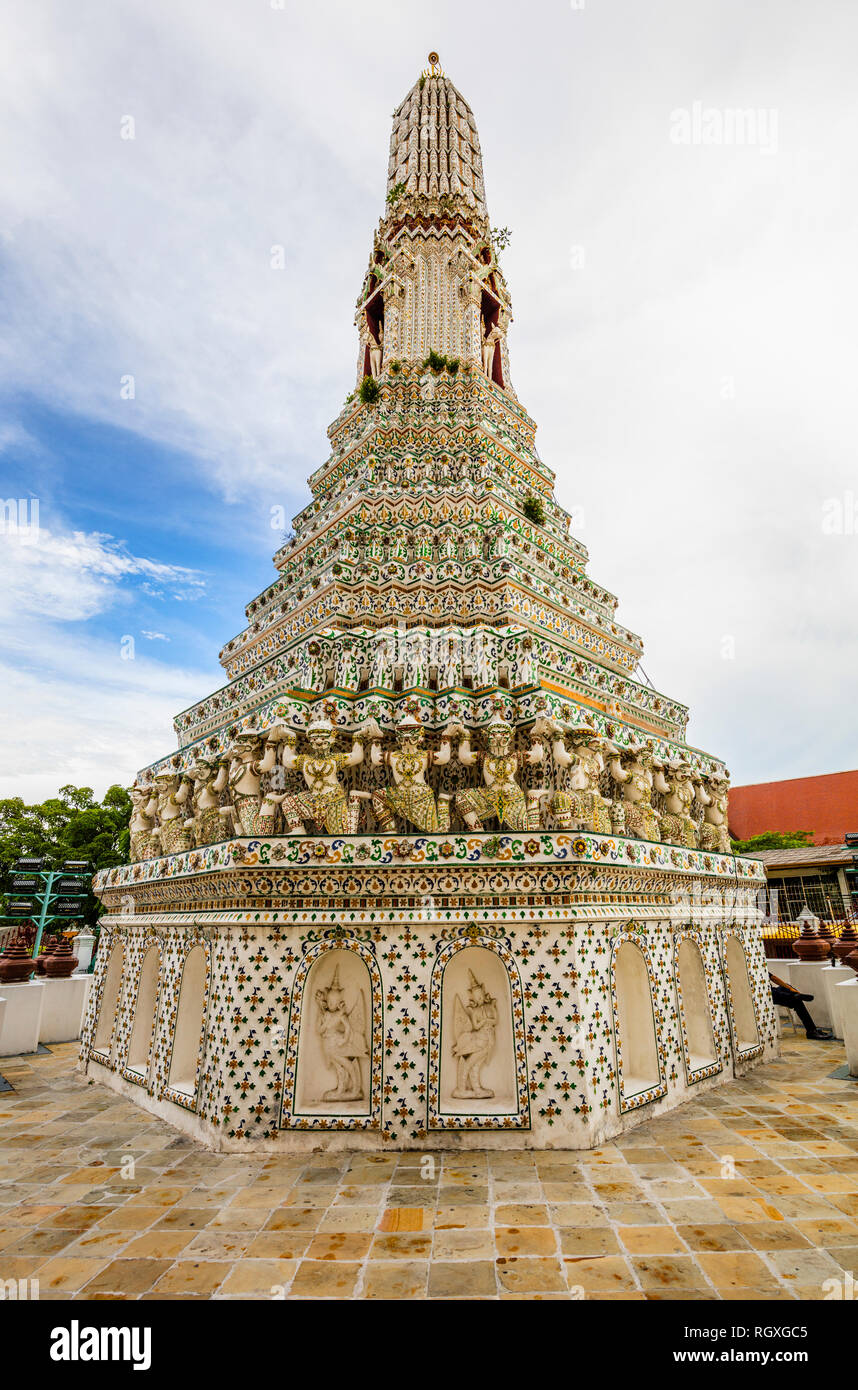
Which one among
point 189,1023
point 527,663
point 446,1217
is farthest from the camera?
point 527,663

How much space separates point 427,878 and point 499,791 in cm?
164

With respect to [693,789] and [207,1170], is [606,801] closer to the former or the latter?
[693,789]

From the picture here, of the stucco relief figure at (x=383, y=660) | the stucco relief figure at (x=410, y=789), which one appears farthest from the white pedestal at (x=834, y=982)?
the stucco relief figure at (x=383, y=660)

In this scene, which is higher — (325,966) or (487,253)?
(487,253)

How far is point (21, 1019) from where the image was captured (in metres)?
14.7

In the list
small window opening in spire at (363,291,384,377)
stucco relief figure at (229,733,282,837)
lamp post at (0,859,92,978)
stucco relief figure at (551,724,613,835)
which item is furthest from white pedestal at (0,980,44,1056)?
small window opening in spire at (363,291,384,377)

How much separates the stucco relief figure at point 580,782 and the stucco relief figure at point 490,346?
1331 centimetres

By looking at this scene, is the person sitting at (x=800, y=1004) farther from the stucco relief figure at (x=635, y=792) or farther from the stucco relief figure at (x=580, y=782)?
the stucco relief figure at (x=580, y=782)

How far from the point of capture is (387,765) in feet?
31.3

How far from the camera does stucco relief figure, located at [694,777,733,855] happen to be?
42.6ft

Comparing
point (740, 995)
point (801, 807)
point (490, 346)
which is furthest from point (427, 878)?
point (801, 807)

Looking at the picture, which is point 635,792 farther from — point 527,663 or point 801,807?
point 801,807

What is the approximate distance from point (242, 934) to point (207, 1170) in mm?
2353

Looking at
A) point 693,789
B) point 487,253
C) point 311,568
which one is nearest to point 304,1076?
point 693,789
